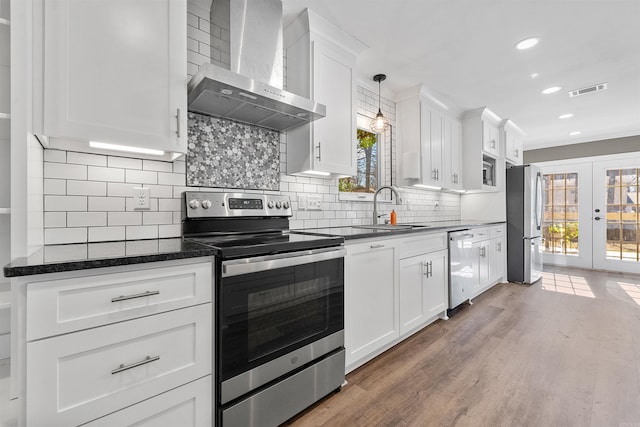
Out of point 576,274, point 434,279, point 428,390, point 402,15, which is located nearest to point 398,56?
point 402,15

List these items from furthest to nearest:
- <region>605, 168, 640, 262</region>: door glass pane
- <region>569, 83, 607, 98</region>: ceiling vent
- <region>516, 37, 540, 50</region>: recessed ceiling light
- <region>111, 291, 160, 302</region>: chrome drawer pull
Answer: <region>605, 168, 640, 262</region>: door glass pane < <region>569, 83, 607, 98</region>: ceiling vent < <region>516, 37, 540, 50</region>: recessed ceiling light < <region>111, 291, 160, 302</region>: chrome drawer pull

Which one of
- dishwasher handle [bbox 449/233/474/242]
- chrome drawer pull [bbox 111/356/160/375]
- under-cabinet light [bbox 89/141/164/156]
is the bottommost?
chrome drawer pull [bbox 111/356/160/375]

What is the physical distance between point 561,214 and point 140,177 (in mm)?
7060

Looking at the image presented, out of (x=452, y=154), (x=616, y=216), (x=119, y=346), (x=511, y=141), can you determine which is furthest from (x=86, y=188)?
(x=616, y=216)

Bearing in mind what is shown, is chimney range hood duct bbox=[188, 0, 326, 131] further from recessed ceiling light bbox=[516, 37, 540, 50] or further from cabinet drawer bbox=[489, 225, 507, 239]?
cabinet drawer bbox=[489, 225, 507, 239]

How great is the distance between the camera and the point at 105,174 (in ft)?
4.98

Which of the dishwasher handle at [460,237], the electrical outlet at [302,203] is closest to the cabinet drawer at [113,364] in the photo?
the electrical outlet at [302,203]

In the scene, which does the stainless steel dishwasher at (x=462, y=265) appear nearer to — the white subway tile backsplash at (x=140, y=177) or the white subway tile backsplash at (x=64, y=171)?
the white subway tile backsplash at (x=140, y=177)

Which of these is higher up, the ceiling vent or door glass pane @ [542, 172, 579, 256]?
the ceiling vent

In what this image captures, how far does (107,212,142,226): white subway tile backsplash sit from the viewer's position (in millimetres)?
1518

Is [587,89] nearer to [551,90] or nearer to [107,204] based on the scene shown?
[551,90]

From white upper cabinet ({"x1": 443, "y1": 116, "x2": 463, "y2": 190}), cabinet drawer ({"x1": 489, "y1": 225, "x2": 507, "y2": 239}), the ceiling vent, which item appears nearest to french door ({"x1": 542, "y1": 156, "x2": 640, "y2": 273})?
cabinet drawer ({"x1": 489, "y1": 225, "x2": 507, "y2": 239})

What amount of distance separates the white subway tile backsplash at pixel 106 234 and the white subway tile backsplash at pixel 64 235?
0.10ft

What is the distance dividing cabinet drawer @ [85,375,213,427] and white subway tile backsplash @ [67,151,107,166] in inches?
45.4
